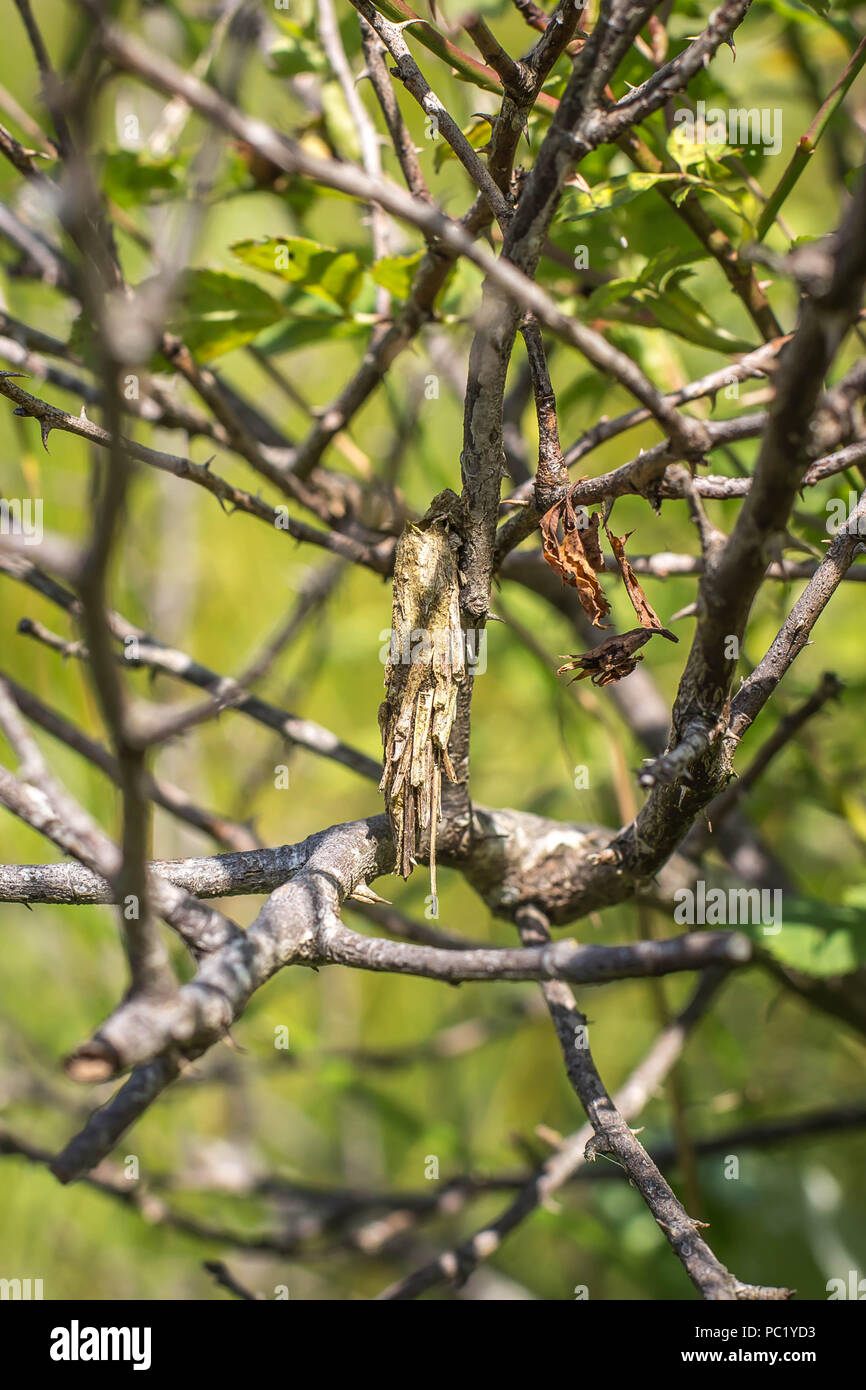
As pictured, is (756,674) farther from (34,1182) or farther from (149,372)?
(34,1182)

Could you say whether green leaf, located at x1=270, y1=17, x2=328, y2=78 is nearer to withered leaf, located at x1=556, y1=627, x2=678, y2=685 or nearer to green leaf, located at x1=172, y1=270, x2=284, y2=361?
green leaf, located at x1=172, y1=270, x2=284, y2=361

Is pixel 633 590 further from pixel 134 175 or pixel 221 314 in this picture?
pixel 134 175

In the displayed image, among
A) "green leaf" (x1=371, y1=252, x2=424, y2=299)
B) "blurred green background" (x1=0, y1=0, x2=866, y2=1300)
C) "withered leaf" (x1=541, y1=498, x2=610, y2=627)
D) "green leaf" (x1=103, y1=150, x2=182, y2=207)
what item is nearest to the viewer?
"withered leaf" (x1=541, y1=498, x2=610, y2=627)

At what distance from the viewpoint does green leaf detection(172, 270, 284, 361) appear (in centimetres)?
89

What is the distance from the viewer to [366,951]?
0.51 m

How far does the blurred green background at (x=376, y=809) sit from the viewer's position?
47.9 inches

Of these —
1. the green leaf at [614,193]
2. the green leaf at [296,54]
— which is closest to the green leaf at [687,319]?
the green leaf at [614,193]

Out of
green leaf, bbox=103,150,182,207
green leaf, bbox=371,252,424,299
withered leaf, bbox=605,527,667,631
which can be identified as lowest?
withered leaf, bbox=605,527,667,631

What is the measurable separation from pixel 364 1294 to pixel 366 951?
1441 millimetres

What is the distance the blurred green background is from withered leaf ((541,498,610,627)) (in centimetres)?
43

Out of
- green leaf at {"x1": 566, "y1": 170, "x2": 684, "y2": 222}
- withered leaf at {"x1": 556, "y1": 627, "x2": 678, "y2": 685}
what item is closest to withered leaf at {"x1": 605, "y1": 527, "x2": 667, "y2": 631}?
withered leaf at {"x1": 556, "y1": 627, "x2": 678, "y2": 685}
